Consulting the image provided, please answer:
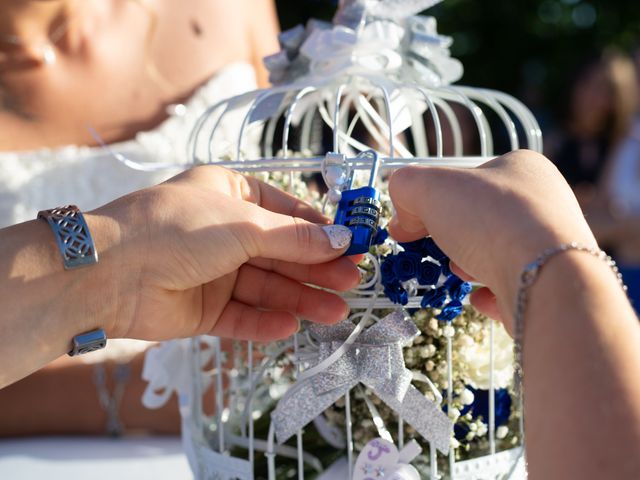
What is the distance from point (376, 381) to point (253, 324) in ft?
0.57

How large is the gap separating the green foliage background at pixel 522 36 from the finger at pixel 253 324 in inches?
193

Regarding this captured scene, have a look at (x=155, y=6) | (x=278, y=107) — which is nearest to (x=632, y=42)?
(x=155, y=6)

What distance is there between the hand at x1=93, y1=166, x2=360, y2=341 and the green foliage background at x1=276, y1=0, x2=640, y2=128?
488 cm

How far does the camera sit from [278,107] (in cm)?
100

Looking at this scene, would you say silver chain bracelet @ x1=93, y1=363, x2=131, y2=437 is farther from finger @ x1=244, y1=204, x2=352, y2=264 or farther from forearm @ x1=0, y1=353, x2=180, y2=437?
finger @ x1=244, y1=204, x2=352, y2=264

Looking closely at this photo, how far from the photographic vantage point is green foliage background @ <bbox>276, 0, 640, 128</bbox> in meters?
5.52

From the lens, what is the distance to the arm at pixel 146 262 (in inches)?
28.8

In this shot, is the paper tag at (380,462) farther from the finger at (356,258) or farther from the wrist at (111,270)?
the wrist at (111,270)

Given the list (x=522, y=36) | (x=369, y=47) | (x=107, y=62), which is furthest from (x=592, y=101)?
(x=522, y=36)

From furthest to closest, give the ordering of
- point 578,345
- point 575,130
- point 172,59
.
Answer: point 575,130
point 172,59
point 578,345

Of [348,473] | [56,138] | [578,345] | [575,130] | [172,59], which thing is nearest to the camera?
[578,345]

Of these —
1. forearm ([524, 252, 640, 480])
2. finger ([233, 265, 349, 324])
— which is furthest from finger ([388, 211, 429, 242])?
forearm ([524, 252, 640, 480])

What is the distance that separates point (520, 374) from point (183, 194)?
38 centimetres

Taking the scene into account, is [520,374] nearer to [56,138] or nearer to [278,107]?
[278,107]
